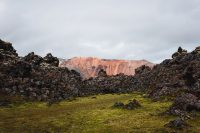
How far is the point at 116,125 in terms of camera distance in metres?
59.3

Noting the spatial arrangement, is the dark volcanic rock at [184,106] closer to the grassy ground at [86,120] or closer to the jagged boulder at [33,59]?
the grassy ground at [86,120]

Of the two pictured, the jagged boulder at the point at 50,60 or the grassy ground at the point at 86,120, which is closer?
the grassy ground at the point at 86,120

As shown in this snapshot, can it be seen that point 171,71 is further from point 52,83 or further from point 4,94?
point 4,94

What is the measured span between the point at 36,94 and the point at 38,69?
22988mm

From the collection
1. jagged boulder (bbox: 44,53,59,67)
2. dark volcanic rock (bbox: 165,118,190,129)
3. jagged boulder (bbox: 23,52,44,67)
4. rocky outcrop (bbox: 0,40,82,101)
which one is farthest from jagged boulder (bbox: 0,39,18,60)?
dark volcanic rock (bbox: 165,118,190,129)

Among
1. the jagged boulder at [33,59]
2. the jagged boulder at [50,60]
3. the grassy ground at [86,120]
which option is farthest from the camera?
the jagged boulder at [50,60]

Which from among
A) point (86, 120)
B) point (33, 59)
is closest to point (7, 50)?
point (33, 59)

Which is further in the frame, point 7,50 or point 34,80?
point 7,50

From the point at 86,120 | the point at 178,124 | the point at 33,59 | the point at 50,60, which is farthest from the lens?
the point at 50,60

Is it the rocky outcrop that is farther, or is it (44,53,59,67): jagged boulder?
(44,53,59,67): jagged boulder

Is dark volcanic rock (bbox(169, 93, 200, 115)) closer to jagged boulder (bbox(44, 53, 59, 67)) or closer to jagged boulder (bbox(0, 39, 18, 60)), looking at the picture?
jagged boulder (bbox(0, 39, 18, 60))

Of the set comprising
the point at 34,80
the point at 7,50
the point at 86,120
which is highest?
the point at 7,50

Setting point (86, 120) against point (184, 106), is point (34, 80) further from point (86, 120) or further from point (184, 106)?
point (184, 106)

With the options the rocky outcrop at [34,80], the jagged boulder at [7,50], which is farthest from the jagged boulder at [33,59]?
the jagged boulder at [7,50]
